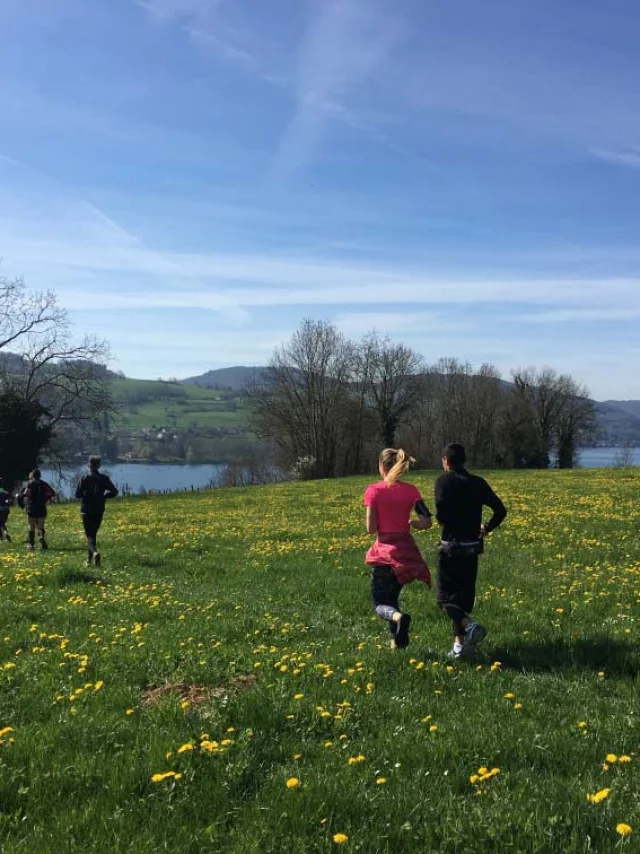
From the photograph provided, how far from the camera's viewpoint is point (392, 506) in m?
8.14

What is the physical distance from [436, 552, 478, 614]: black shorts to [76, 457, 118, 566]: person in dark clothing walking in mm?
10560

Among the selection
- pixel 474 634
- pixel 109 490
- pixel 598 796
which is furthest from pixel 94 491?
pixel 598 796

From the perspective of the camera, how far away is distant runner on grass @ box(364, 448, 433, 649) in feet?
26.3

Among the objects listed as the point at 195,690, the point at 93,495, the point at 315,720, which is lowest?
the point at 195,690

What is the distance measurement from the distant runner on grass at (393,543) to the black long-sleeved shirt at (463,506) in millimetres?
298

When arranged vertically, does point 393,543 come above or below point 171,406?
below

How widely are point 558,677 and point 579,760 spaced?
6.93ft

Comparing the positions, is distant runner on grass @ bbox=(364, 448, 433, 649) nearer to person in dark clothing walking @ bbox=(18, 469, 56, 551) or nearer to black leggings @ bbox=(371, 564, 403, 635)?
black leggings @ bbox=(371, 564, 403, 635)

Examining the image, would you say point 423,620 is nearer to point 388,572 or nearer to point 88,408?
point 388,572

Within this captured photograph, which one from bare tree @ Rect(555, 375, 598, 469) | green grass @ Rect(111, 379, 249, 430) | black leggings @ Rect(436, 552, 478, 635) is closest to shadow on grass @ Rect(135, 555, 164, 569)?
black leggings @ Rect(436, 552, 478, 635)

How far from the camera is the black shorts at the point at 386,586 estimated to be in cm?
809

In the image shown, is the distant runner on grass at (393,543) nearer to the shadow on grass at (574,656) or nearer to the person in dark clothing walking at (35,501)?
the shadow on grass at (574,656)

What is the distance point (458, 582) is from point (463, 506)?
92cm

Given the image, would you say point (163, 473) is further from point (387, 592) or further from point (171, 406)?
point (387, 592)
